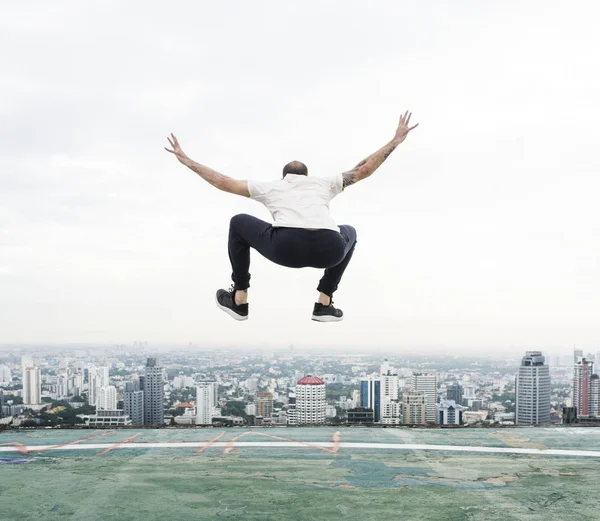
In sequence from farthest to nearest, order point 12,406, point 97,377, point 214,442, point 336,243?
point 97,377, point 12,406, point 214,442, point 336,243

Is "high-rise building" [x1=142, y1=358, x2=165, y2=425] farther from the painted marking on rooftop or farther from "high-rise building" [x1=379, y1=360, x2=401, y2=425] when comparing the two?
the painted marking on rooftop

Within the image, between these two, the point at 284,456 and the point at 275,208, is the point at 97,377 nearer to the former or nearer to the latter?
the point at 284,456

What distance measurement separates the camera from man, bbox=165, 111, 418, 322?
474 centimetres

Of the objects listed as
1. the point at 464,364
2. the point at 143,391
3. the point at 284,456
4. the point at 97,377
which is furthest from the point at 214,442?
the point at 464,364

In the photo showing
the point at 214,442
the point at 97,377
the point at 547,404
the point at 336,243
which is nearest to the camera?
the point at 336,243

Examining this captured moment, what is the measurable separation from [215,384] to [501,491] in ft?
142

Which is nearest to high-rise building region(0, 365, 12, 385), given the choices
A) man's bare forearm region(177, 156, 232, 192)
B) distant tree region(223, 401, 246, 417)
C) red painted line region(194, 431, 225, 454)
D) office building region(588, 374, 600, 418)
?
distant tree region(223, 401, 246, 417)

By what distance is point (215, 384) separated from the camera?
156 ft

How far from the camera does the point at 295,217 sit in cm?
479

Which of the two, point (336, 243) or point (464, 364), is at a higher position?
point (336, 243)

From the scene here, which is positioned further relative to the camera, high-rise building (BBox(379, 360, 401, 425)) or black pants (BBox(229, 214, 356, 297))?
high-rise building (BBox(379, 360, 401, 425))

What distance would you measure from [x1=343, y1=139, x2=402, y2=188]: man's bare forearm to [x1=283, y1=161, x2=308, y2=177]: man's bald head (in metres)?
0.35

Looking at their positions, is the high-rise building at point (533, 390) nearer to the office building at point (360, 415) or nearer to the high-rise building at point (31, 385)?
the office building at point (360, 415)

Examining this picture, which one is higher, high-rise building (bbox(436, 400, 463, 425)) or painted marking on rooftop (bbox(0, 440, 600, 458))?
painted marking on rooftop (bbox(0, 440, 600, 458))
